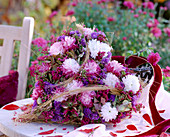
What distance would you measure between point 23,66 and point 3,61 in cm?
20

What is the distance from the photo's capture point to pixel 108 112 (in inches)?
46.2

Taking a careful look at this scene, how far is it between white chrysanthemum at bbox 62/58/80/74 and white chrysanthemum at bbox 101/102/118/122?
21 centimetres

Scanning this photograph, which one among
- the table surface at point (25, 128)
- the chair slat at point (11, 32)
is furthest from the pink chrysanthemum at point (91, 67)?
the chair slat at point (11, 32)

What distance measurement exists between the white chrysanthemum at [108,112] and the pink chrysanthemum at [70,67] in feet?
0.70

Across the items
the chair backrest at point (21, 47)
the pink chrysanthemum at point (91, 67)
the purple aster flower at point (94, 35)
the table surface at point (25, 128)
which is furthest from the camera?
the chair backrest at point (21, 47)

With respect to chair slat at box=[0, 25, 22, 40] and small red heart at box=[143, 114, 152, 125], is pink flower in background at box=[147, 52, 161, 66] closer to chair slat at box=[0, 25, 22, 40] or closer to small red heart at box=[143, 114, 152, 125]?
small red heart at box=[143, 114, 152, 125]

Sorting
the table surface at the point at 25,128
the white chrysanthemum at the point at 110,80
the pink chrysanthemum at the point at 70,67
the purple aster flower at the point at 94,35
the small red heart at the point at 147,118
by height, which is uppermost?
the purple aster flower at the point at 94,35

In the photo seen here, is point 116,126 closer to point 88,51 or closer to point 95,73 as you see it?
point 95,73

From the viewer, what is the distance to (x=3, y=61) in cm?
207

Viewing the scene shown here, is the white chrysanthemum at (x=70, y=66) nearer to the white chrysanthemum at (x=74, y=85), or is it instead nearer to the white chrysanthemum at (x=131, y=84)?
the white chrysanthemum at (x=74, y=85)

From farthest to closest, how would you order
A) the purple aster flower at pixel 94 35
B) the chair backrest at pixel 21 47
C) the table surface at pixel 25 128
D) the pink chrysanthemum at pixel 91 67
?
the chair backrest at pixel 21 47 → the purple aster flower at pixel 94 35 → the pink chrysanthemum at pixel 91 67 → the table surface at pixel 25 128

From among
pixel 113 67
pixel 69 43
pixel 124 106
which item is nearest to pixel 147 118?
pixel 124 106

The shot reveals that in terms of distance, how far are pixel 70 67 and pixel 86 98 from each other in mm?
163

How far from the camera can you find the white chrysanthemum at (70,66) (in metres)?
1.21
